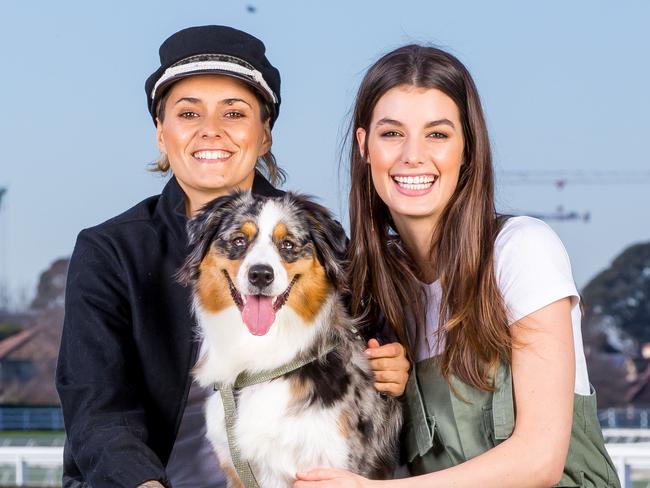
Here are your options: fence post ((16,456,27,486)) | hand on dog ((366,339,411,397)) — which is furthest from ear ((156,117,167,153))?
fence post ((16,456,27,486))

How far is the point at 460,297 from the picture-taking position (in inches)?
146

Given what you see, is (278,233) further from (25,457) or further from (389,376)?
(25,457)

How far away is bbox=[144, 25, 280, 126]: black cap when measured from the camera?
4.15 m

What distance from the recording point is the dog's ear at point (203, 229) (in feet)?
13.0

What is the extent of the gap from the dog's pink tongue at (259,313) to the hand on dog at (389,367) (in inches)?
15.1

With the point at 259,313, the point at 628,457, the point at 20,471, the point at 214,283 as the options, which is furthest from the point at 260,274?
the point at 20,471

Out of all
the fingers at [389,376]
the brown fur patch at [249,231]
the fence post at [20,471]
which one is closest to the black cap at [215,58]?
the brown fur patch at [249,231]

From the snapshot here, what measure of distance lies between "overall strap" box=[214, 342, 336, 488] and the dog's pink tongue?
149 millimetres

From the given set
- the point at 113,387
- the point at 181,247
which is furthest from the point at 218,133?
the point at 113,387

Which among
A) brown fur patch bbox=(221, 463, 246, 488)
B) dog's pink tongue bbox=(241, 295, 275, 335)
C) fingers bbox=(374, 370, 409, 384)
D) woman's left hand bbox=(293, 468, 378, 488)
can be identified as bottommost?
brown fur patch bbox=(221, 463, 246, 488)

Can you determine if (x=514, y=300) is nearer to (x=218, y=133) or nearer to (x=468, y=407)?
(x=468, y=407)

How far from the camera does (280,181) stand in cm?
489

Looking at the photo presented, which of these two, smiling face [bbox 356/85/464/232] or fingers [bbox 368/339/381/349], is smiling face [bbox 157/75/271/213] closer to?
smiling face [bbox 356/85/464/232]

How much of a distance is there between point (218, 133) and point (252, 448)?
123cm
